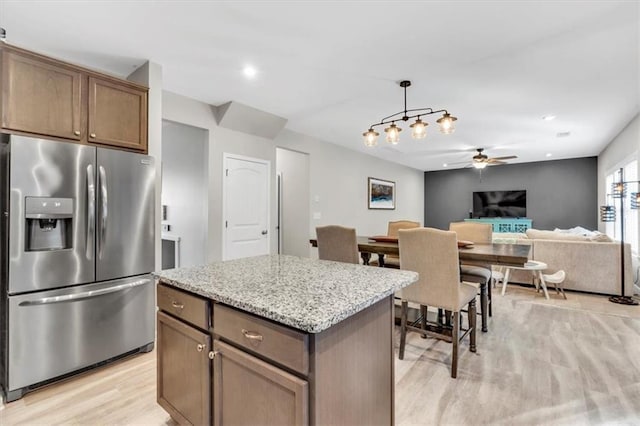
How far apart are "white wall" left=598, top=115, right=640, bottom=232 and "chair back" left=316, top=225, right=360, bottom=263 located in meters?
4.15

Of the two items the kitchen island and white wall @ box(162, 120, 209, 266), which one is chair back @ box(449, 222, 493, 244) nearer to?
the kitchen island

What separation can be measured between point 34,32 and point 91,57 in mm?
396

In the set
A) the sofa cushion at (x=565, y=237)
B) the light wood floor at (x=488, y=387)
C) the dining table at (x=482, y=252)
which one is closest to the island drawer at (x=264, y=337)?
the light wood floor at (x=488, y=387)

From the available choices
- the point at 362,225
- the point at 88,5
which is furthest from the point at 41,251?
the point at 362,225

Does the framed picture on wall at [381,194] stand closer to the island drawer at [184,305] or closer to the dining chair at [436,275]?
the dining chair at [436,275]

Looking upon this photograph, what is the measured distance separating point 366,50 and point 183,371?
254 centimetres

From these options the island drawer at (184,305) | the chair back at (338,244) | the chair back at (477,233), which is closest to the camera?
the island drawer at (184,305)

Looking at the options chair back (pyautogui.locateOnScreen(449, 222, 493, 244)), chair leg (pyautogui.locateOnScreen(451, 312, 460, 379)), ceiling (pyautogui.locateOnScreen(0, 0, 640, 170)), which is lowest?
chair leg (pyautogui.locateOnScreen(451, 312, 460, 379))

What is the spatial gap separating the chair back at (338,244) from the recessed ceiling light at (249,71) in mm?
1617

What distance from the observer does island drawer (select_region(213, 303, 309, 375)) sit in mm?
975

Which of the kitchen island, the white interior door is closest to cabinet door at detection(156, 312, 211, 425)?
the kitchen island

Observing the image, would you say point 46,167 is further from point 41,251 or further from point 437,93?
point 437,93

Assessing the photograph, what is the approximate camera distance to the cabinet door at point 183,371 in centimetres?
134

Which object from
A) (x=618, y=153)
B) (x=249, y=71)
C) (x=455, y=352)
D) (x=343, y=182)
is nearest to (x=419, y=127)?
(x=249, y=71)
